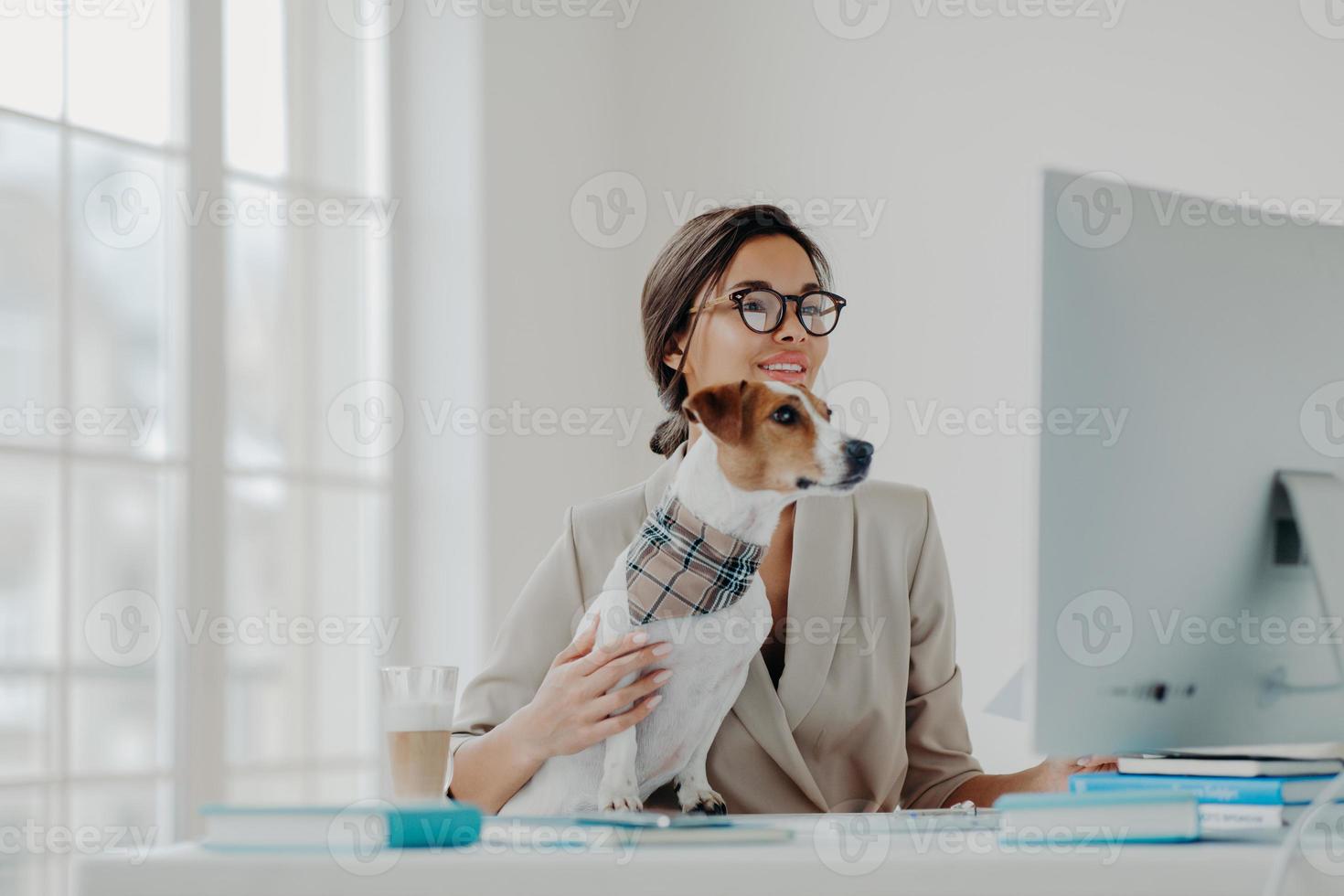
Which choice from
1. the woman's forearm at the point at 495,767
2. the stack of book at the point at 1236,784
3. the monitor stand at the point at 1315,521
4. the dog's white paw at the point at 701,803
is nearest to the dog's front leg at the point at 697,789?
the dog's white paw at the point at 701,803

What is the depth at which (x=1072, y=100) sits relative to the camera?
2508 mm

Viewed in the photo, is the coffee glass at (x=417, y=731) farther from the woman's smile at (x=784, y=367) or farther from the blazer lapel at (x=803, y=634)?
the woman's smile at (x=784, y=367)

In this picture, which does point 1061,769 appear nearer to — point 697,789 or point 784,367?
point 697,789

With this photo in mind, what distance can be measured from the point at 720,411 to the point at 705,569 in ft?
0.44

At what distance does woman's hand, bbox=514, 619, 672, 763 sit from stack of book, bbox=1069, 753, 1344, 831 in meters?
0.36

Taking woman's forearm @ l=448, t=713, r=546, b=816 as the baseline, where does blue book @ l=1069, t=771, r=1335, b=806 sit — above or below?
above

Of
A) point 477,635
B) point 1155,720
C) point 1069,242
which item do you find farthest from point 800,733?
point 477,635

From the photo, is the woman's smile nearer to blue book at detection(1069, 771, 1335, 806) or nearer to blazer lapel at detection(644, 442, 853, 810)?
blazer lapel at detection(644, 442, 853, 810)

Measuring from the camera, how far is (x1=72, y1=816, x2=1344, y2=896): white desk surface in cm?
64

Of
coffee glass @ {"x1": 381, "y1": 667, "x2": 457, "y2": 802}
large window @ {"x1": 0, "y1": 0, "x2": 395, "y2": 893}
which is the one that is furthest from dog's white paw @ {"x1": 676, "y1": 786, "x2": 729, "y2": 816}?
large window @ {"x1": 0, "y1": 0, "x2": 395, "y2": 893}

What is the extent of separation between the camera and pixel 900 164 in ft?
9.05

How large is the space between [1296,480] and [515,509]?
2293mm

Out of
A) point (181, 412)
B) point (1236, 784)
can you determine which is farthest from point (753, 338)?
point (181, 412)

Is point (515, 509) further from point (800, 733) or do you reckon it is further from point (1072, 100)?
point (800, 733)
